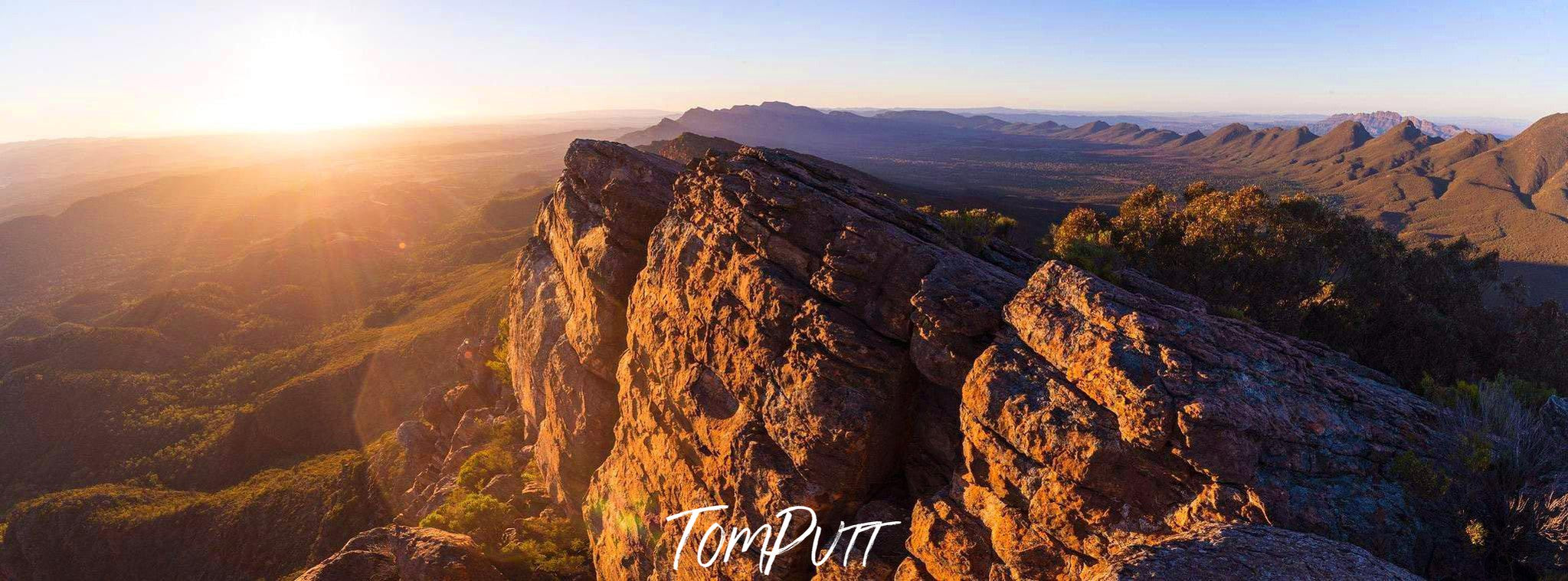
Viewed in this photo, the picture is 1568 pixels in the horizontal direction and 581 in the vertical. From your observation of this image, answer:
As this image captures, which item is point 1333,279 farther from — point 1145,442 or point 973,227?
point 1145,442

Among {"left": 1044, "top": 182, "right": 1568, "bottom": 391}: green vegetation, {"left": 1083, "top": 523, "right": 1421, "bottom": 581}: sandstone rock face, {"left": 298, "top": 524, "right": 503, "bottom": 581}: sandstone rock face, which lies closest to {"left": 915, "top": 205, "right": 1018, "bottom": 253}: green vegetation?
{"left": 1044, "top": 182, "right": 1568, "bottom": 391}: green vegetation

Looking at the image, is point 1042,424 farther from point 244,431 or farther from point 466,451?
point 244,431

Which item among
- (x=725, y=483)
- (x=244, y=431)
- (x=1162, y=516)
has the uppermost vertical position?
(x=1162, y=516)

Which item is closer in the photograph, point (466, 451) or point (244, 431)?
point (466, 451)

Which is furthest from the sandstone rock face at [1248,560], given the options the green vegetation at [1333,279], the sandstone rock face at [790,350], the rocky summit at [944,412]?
the green vegetation at [1333,279]

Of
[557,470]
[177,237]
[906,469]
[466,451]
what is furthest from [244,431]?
[177,237]

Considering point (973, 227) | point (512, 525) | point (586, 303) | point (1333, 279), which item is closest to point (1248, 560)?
point (973, 227)

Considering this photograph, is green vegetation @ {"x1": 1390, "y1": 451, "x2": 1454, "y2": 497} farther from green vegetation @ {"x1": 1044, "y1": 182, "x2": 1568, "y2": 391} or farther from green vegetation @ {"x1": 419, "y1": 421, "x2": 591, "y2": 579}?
green vegetation @ {"x1": 419, "y1": 421, "x2": 591, "y2": 579}
